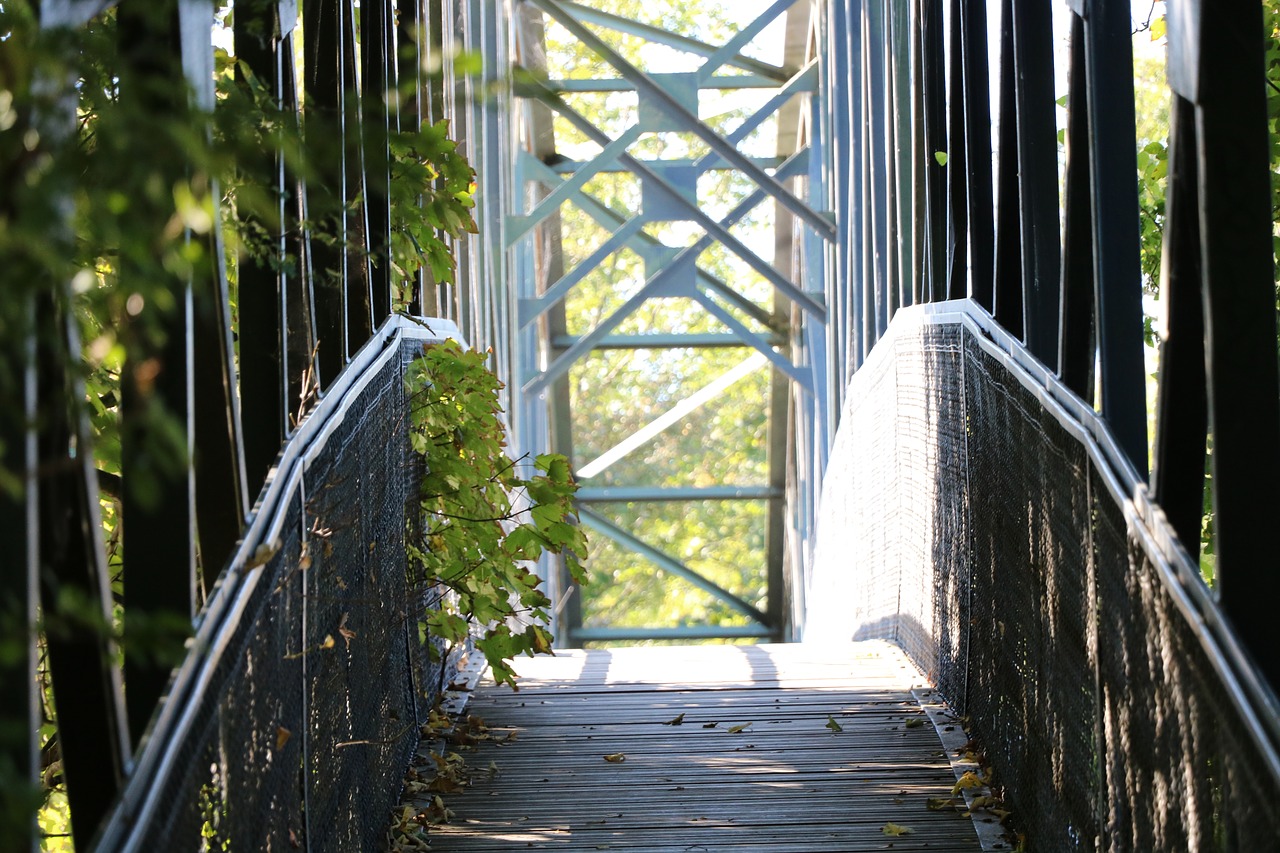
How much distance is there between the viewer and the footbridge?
1.12 m

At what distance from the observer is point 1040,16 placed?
10.6 ft

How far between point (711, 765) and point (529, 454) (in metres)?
0.90

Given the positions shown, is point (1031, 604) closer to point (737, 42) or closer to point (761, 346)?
point (761, 346)

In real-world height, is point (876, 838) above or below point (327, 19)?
below

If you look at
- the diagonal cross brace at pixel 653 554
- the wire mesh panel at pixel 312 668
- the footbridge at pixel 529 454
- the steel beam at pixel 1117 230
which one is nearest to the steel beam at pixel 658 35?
the diagonal cross brace at pixel 653 554

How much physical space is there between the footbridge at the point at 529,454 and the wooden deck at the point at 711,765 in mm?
18

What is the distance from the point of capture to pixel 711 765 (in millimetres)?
3484

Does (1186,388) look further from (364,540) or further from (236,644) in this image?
(364,540)

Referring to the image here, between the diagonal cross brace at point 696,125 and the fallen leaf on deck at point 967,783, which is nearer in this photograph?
the fallen leaf on deck at point 967,783

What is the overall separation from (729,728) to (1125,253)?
1.90 metres

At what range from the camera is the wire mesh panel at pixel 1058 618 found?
5.46 feet

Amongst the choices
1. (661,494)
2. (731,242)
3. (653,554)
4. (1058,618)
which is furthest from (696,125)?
(1058,618)

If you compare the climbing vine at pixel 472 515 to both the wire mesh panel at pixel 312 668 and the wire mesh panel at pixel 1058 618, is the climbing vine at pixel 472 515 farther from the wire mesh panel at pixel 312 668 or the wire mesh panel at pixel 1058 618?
the wire mesh panel at pixel 1058 618

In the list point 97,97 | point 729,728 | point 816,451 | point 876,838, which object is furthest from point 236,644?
point 816,451
